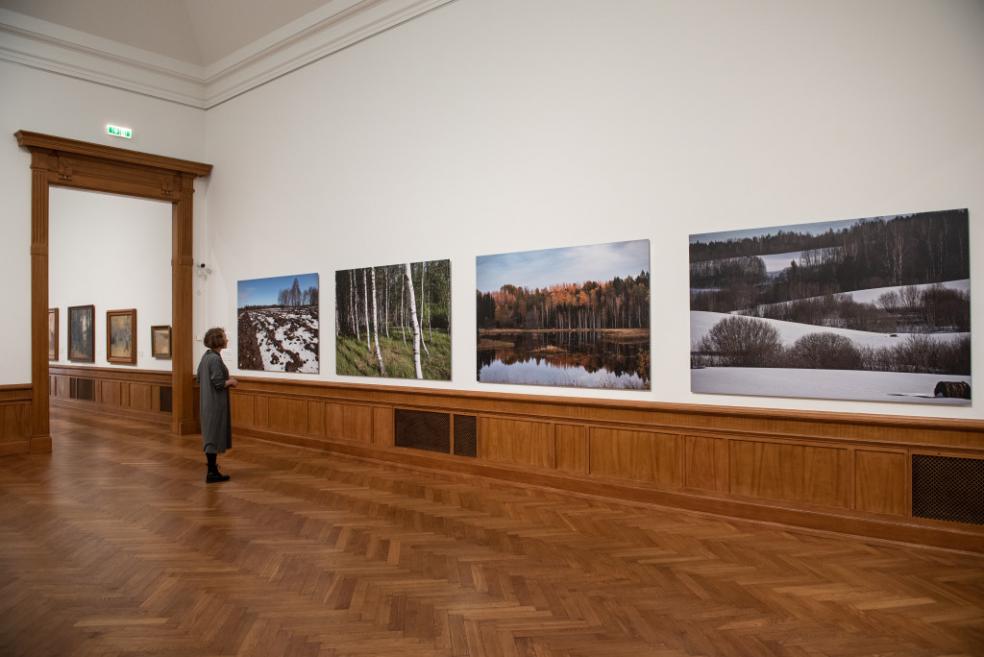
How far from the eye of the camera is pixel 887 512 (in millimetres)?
5141

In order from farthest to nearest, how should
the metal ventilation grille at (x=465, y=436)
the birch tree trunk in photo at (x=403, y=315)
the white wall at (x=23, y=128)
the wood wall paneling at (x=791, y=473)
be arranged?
the white wall at (x=23, y=128) < the birch tree trunk in photo at (x=403, y=315) < the metal ventilation grille at (x=465, y=436) < the wood wall paneling at (x=791, y=473)

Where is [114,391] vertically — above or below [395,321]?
below

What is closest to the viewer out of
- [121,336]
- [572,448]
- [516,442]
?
[572,448]

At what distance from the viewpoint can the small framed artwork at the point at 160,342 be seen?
40.6ft

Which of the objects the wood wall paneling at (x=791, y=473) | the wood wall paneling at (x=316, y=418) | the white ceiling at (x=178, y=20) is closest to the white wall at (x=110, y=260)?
the white ceiling at (x=178, y=20)

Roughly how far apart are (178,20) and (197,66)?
90cm

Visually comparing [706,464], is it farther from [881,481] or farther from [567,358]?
[567,358]

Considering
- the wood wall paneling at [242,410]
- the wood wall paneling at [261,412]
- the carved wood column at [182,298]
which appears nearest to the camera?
the wood wall paneling at [261,412]

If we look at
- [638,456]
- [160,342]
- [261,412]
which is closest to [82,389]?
[160,342]

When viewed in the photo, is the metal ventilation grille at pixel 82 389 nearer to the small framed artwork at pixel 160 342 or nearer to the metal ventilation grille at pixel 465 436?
the small framed artwork at pixel 160 342

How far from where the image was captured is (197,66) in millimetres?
11523

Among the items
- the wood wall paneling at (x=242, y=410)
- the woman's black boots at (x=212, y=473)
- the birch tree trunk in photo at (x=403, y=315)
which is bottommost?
the woman's black boots at (x=212, y=473)

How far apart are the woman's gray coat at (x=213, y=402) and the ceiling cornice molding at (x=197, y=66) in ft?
17.8

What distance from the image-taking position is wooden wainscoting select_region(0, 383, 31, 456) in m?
9.31
